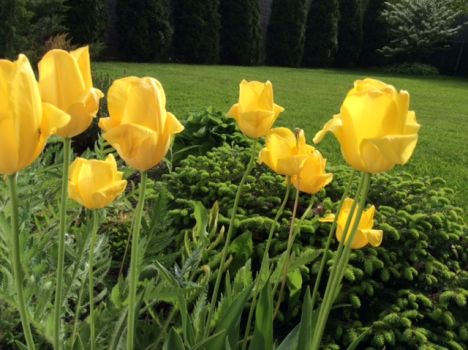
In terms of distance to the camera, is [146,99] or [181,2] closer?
[146,99]

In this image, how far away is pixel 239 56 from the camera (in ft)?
48.3

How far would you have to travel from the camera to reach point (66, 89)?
744 millimetres

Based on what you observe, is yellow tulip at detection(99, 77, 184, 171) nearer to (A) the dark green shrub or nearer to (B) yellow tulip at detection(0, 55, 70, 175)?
(B) yellow tulip at detection(0, 55, 70, 175)

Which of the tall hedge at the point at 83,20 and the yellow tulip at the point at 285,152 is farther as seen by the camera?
the tall hedge at the point at 83,20

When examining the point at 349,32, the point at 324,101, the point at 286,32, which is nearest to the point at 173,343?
the point at 324,101

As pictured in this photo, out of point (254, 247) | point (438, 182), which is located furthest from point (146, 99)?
point (438, 182)

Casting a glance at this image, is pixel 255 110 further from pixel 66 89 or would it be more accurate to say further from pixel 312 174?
pixel 66 89

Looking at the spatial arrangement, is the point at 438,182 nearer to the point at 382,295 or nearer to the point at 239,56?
the point at 382,295

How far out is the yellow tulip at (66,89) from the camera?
0.74 metres

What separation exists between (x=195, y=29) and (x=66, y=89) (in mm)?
13393

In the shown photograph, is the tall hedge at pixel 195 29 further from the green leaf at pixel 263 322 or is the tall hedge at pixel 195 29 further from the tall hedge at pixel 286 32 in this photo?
the green leaf at pixel 263 322

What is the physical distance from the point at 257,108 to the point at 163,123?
1.16 feet

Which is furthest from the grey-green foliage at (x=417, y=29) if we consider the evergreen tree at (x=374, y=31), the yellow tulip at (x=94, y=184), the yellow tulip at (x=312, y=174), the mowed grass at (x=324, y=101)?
the yellow tulip at (x=94, y=184)

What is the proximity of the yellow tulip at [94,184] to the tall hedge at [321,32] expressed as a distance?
15894 mm
